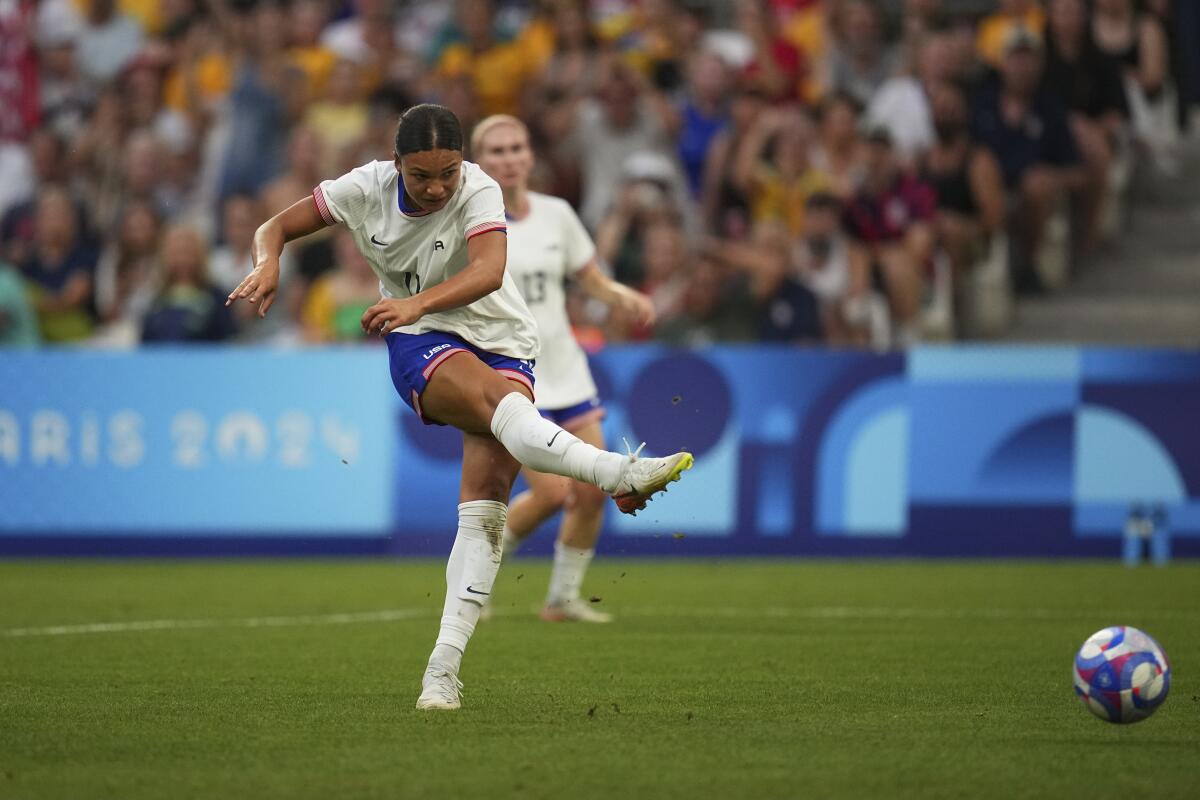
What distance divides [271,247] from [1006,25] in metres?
13.0

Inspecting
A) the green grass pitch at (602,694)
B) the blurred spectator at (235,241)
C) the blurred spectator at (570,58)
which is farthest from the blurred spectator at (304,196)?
the green grass pitch at (602,694)

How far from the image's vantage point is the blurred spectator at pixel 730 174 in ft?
57.9

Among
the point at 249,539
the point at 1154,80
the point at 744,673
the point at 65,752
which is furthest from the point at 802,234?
the point at 65,752

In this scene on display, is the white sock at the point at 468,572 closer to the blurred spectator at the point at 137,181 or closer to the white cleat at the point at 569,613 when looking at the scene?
the white cleat at the point at 569,613

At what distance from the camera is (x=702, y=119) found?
18.2 meters

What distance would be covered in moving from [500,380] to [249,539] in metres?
8.58

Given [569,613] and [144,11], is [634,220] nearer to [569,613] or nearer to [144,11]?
[144,11]

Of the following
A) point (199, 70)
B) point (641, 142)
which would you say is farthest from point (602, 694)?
point (199, 70)

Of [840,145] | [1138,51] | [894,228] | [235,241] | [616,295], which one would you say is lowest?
[616,295]

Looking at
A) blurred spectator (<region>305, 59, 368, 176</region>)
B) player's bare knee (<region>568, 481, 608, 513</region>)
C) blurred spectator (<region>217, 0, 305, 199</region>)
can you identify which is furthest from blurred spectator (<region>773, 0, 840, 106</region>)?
player's bare knee (<region>568, 481, 608, 513</region>)

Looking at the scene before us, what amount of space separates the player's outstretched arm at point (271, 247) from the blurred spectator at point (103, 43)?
13.8m

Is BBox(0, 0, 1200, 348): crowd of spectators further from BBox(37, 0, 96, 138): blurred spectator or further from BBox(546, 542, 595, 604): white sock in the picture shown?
BBox(546, 542, 595, 604): white sock

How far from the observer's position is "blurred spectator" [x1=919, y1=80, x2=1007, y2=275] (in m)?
17.3

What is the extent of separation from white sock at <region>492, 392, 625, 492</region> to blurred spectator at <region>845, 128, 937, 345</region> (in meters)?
10.2
